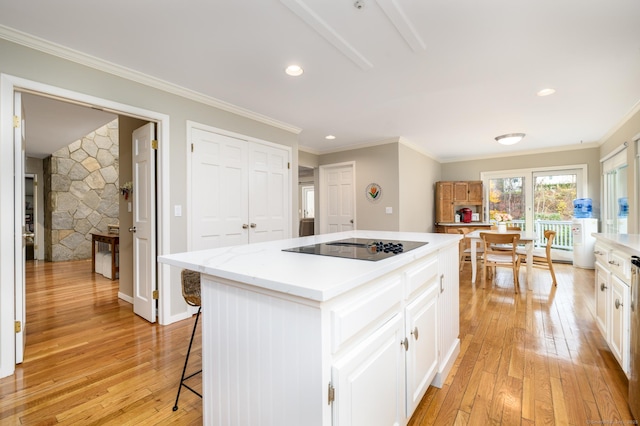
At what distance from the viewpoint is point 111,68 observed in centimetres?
249

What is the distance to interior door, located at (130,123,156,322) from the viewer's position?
287cm

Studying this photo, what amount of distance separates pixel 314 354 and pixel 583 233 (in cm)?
650

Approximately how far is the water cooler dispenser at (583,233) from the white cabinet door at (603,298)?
377 centimetres

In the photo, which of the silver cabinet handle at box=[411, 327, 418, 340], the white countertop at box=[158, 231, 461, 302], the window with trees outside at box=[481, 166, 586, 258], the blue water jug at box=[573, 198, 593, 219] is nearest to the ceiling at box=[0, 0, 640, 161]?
the white countertop at box=[158, 231, 461, 302]

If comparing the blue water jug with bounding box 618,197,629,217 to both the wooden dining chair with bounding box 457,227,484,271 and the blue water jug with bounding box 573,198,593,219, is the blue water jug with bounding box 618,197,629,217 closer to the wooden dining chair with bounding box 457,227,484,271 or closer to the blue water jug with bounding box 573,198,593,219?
the blue water jug with bounding box 573,198,593,219

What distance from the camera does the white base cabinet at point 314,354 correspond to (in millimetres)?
916

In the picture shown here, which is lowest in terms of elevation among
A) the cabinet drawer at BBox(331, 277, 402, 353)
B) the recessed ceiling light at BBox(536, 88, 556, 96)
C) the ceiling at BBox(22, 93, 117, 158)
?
the cabinet drawer at BBox(331, 277, 402, 353)

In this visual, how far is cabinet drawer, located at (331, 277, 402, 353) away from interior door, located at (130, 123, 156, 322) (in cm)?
253

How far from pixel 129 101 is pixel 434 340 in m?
3.12

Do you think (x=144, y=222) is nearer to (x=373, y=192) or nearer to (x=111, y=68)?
(x=111, y=68)

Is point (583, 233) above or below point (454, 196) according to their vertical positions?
below

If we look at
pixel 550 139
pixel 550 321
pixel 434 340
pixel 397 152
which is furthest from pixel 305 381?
pixel 550 139

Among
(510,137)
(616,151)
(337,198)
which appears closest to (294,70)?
(337,198)

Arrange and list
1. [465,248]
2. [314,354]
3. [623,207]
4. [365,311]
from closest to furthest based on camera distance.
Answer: [314,354], [365,311], [623,207], [465,248]
